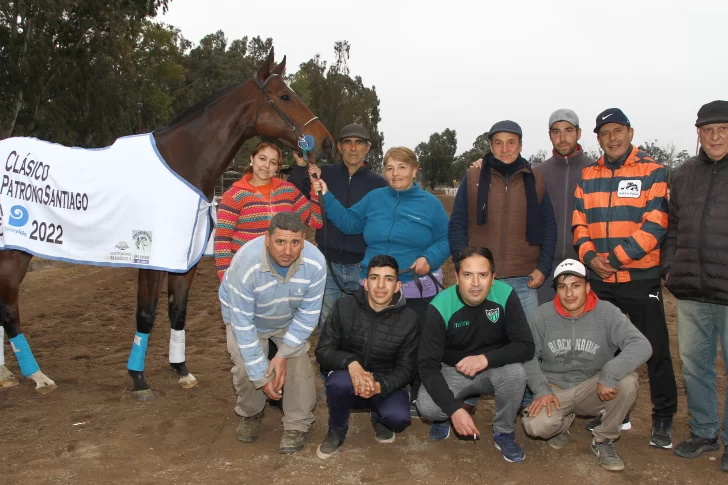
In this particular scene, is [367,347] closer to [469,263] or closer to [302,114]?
[469,263]

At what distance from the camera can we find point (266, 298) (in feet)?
11.4

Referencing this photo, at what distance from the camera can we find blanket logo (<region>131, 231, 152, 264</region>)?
407cm

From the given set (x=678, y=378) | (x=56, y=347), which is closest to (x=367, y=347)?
(x=678, y=378)

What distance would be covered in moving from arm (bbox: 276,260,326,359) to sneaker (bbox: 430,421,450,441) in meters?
0.96

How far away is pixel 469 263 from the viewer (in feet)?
10.9

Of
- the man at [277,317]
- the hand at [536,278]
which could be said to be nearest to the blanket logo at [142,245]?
the man at [277,317]

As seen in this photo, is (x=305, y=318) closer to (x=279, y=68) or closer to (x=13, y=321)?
(x=279, y=68)

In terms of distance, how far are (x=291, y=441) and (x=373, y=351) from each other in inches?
27.4

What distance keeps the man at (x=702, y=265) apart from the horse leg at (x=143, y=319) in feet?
11.3

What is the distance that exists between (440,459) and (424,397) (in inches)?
14.0

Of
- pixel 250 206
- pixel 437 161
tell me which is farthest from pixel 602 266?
pixel 437 161

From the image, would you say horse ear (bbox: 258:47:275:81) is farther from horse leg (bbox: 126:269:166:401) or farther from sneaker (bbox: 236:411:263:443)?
sneaker (bbox: 236:411:263:443)

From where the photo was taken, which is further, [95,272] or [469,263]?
[95,272]

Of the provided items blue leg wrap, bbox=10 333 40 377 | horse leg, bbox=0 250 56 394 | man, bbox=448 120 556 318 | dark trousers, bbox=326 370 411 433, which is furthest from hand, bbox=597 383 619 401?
blue leg wrap, bbox=10 333 40 377
